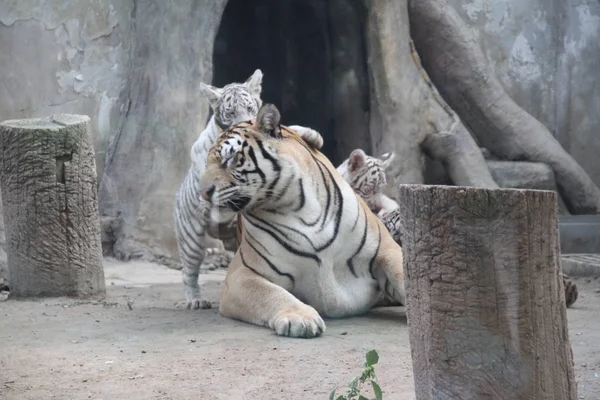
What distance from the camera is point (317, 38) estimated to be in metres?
10.8

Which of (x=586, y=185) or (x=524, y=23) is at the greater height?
(x=524, y=23)

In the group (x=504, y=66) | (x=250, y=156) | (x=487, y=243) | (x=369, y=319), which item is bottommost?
(x=369, y=319)

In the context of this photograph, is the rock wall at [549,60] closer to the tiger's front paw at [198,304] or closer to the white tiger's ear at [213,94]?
the white tiger's ear at [213,94]

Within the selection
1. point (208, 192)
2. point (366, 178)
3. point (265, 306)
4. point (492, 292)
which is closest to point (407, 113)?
point (366, 178)

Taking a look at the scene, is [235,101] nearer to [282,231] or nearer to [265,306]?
[282,231]

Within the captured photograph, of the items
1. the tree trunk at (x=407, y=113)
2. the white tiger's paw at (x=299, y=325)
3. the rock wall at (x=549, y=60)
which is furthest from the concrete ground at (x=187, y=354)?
the rock wall at (x=549, y=60)

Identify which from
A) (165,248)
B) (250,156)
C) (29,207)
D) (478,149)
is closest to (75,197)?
(29,207)

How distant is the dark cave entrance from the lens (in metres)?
10.1

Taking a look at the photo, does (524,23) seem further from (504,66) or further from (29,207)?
(29,207)

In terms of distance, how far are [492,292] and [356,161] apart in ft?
16.1

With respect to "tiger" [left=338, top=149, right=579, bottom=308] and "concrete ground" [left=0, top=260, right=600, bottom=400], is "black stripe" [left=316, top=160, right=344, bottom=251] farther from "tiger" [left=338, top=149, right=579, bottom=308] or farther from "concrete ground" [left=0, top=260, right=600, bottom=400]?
"tiger" [left=338, top=149, right=579, bottom=308]

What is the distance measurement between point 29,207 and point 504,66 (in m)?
5.88

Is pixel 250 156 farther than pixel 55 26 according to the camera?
No

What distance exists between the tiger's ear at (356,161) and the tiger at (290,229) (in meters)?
2.02
